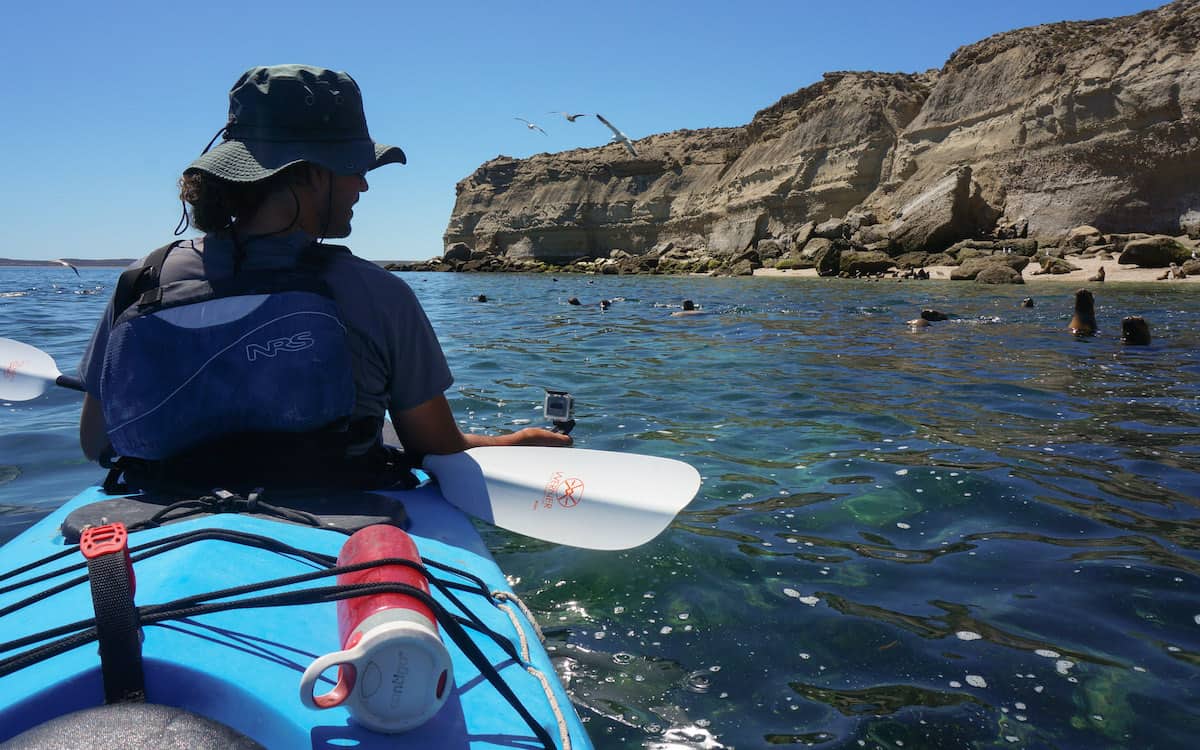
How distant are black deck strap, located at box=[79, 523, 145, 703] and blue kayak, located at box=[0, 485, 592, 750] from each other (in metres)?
0.02

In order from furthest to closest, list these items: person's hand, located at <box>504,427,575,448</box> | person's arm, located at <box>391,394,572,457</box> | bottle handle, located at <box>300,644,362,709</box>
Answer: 1. person's hand, located at <box>504,427,575,448</box>
2. person's arm, located at <box>391,394,572,457</box>
3. bottle handle, located at <box>300,644,362,709</box>

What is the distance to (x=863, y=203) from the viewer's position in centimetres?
4422

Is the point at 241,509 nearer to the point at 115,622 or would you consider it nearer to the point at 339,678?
the point at 115,622

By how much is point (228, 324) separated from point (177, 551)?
71 centimetres

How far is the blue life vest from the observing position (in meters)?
2.04

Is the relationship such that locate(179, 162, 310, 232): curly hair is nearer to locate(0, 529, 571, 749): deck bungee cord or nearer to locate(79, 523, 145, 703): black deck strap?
locate(0, 529, 571, 749): deck bungee cord

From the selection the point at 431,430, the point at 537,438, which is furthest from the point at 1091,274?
the point at 431,430

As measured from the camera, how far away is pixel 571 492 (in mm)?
2809

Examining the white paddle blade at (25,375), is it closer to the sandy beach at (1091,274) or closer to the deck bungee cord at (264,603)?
the deck bungee cord at (264,603)

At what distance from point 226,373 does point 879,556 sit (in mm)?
2897

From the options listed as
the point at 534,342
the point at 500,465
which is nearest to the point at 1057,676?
the point at 500,465

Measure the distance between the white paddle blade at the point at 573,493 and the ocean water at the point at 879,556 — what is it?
1.53 ft

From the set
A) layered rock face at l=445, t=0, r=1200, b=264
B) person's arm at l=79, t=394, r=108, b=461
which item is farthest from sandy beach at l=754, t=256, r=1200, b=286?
person's arm at l=79, t=394, r=108, b=461

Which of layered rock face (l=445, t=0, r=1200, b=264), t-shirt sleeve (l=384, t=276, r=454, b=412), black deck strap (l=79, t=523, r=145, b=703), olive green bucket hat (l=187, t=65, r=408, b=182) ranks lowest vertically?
black deck strap (l=79, t=523, r=145, b=703)
